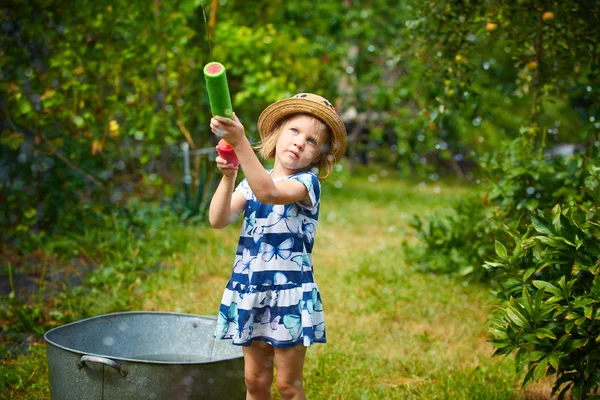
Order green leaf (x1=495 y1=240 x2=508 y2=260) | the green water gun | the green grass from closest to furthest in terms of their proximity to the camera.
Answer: the green water gun, green leaf (x1=495 y1=240 x2=508 y2=260), the green grass

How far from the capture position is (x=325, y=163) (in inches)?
78.6

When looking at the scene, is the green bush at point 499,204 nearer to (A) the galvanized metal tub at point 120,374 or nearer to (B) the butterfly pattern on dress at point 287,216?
(B) the butterfly pattern on dress at point 287,216

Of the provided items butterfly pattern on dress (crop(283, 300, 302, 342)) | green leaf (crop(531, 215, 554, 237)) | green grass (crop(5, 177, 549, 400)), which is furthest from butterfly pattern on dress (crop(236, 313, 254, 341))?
green leaf (crop(531, 215, 554, 237))

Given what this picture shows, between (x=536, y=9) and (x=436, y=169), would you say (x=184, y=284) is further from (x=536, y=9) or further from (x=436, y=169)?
(x=436, y=169)

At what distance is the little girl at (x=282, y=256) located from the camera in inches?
71.7

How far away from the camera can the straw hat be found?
1.85m

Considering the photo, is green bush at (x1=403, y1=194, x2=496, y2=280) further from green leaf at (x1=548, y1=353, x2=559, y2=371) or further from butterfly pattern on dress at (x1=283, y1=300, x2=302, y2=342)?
butterfly pattern on dress at (x1=283, y1=300, x2=302, y2=342)

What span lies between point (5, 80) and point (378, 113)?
5.50 m

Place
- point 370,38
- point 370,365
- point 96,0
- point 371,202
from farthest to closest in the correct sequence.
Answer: point 370,38
point 371,202
point 96,0
point 370,365

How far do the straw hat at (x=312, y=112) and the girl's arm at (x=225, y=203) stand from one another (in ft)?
0.71

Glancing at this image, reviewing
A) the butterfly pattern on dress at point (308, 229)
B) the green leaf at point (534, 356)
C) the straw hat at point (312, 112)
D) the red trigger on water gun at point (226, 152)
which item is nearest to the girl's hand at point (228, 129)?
the red trigger on water gun at point (226, 152)

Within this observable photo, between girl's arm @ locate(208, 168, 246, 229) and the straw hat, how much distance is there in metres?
0.22

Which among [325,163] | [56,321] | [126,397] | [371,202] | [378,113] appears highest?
[378,113]

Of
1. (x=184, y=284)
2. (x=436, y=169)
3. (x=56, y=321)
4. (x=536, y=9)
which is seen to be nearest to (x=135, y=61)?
(x=184, y=284)
